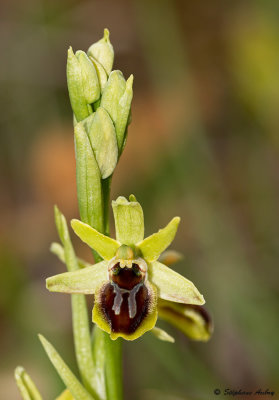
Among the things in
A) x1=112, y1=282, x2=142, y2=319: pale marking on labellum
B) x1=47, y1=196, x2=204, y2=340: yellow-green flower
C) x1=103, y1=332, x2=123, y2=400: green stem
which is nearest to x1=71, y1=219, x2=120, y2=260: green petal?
x1=47, y1=196, x2=204, y2=340: yellow-green flower

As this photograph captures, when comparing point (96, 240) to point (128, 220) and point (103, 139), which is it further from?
point (103, 139)

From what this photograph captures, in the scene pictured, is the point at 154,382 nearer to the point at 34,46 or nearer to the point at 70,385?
the point at 70,385

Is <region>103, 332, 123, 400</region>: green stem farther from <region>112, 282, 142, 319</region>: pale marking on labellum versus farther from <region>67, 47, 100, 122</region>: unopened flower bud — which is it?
<region>67, 47, 100, 122</region>: unopened flower bud

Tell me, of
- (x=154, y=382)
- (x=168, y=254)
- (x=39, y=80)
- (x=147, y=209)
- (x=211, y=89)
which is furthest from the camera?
(x=211, y=89)

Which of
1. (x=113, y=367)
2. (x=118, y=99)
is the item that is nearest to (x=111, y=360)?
(x=113, y=367)

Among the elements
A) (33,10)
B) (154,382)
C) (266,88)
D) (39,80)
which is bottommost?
(154,382)

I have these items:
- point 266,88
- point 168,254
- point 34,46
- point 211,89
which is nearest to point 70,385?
point 168,254
